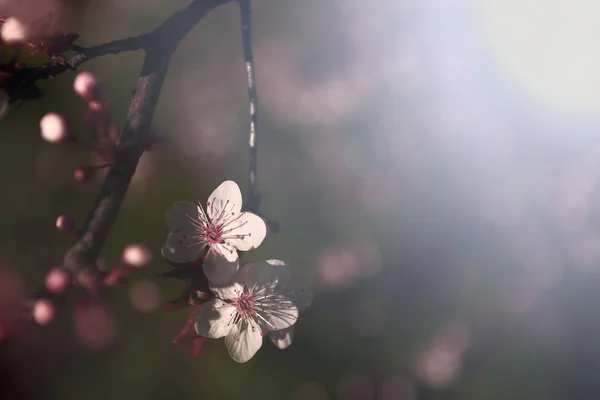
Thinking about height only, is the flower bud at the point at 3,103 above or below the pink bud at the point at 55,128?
above

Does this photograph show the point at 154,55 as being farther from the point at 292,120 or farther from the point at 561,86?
the point at 561,86

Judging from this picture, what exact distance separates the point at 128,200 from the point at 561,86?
0.85m

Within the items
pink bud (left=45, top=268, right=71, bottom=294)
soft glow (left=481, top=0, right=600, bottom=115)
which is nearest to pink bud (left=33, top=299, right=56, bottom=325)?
pink bud (left=45, top=268, right=71, bottom=294)

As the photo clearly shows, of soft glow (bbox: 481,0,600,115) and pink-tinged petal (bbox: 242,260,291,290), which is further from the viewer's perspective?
soft glow (bbox: 481,0,600,115)

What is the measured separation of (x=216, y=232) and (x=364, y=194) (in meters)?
0.32

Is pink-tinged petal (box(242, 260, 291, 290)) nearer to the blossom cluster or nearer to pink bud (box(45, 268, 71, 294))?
the blossom cluster

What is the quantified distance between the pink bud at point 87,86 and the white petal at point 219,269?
1.14 feet

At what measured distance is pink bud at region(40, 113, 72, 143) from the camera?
29.7 inches

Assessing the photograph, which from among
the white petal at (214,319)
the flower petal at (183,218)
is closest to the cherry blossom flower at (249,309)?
the white petal at (214,319)

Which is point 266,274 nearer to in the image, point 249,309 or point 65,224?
point 249,309

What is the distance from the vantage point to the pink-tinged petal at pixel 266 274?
0.74m

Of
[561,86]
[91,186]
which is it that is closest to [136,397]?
[91,186]

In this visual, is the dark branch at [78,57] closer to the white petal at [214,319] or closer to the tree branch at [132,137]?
the tree branch at [132,137]

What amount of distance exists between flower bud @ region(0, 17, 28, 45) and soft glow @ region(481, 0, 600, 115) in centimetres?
82
